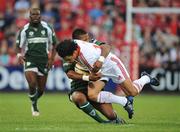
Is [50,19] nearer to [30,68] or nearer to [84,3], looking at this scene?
[84,3]

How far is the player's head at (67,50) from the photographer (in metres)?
13.0

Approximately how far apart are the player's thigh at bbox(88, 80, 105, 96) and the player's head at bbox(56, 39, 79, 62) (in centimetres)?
99

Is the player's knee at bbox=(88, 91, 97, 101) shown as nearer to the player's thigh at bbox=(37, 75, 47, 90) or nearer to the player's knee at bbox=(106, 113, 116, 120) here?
the player's knee at bbox=(106, 113, 116, 120)

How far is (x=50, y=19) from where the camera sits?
28.6m

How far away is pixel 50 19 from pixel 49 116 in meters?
12.1

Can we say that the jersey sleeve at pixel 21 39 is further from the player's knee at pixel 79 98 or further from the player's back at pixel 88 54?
the player's back at pixel 88 54

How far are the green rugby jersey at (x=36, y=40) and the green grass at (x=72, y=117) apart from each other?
4.59ft

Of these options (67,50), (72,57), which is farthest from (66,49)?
(72,57)

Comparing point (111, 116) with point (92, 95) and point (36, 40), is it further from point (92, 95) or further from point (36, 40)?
point (36, 40)

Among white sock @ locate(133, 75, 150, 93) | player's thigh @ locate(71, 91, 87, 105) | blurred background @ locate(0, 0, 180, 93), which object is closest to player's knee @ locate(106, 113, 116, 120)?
player's thigh @ locate(71, 91, 87, 105)

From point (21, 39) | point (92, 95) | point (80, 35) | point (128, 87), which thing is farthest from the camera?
point (21, 39)

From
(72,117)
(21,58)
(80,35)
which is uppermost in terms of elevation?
(80,35)

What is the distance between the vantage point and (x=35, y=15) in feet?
56.2

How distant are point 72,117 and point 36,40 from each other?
2255 millimetres
